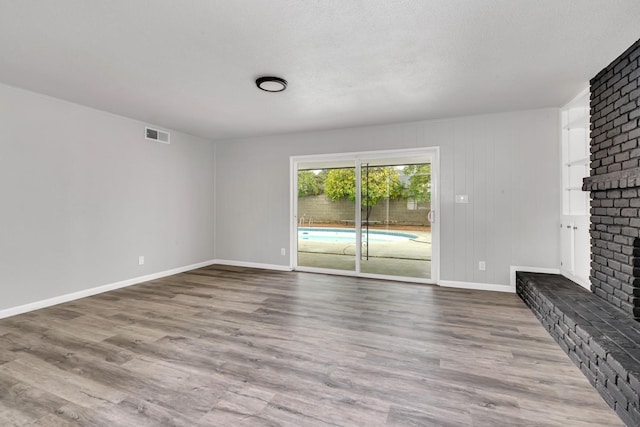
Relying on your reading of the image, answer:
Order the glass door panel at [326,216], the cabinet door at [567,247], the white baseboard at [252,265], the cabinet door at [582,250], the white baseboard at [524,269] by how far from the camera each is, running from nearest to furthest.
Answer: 1. the cabinet door at [582,250]
2. the cabinet door at [567,247]
3. the white baseboard at [524,269]
4. the glass door panel at [326,216]
5. the white baseboard at [252,265]

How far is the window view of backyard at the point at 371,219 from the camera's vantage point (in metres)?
4.83

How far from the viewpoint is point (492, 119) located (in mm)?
4266

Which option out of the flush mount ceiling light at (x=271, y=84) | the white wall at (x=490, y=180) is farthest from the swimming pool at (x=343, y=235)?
the flush mount ceiling light at (x=271, y=84)

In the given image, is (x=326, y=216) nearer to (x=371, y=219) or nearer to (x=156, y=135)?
(x=371, y=219)

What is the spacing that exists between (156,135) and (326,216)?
306cm

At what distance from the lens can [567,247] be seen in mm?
3744

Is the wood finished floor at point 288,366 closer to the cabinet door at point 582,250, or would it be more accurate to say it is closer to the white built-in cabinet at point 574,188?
the cabinet door at point 582,250

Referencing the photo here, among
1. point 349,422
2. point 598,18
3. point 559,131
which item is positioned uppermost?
point 598,18

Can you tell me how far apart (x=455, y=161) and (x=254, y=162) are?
3489 mm

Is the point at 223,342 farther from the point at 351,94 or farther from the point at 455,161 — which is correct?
the point at 455,161

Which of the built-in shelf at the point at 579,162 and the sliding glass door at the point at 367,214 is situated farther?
the sliding glass door at the point at 367,214

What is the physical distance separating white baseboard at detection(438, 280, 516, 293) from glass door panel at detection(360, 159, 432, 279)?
0.33 metres

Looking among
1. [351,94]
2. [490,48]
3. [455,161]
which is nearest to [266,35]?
[351,94]

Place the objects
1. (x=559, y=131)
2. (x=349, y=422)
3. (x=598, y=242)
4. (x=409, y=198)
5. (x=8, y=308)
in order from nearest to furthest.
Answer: (x=349, y=422)
(x=598, y=242)
(x=8, y=308)
(x=559, y=131)
(x=409, y=198)
